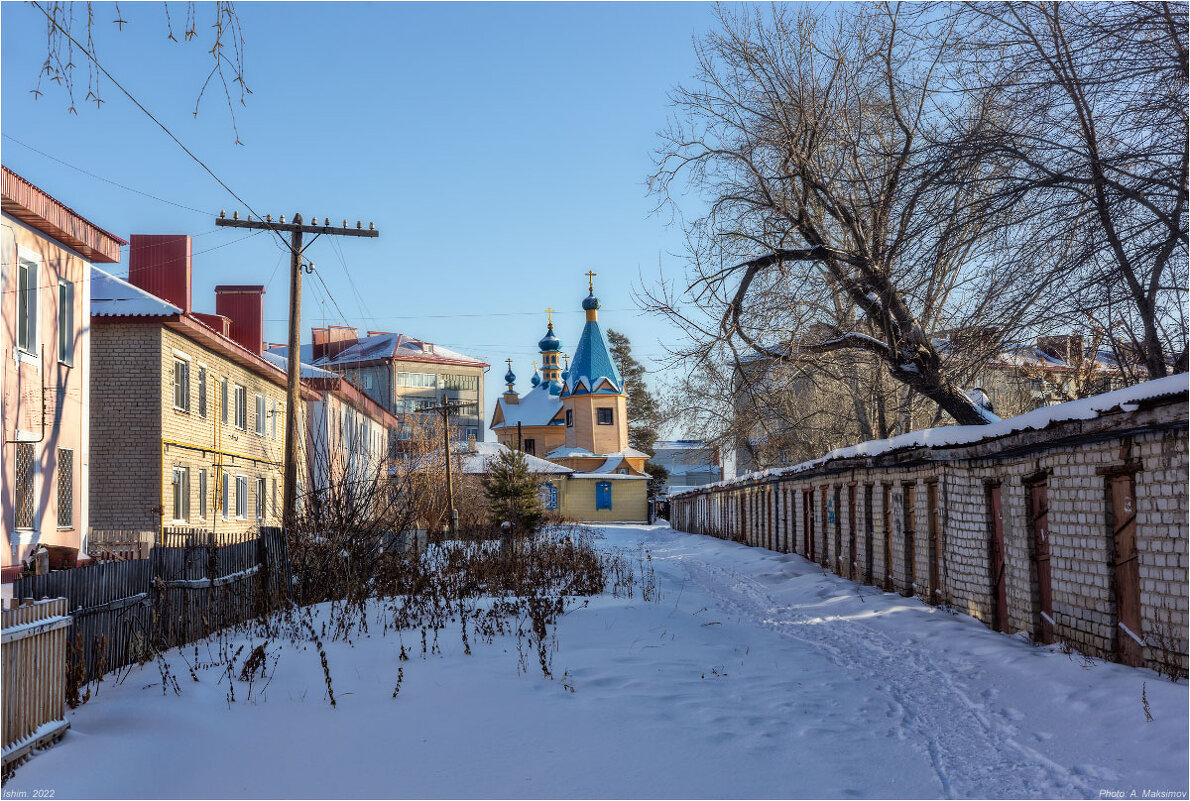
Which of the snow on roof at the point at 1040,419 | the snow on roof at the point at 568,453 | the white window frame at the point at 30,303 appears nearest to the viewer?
the snow on roof at the point at 1040,419

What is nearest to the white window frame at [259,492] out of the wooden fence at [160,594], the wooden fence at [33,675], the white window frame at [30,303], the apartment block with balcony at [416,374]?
the white window frame at [30,303]

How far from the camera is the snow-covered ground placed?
580cm

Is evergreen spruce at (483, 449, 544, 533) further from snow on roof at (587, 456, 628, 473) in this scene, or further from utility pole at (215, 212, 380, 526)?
snow on roof at (587, 456, 628, 473)

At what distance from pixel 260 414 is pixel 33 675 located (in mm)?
24071

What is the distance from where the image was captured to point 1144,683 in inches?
296

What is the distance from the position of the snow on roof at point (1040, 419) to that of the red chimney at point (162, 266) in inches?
595

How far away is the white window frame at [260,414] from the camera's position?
2878 centimetres

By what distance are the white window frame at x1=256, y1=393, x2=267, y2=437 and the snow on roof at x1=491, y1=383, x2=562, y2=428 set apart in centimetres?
4201

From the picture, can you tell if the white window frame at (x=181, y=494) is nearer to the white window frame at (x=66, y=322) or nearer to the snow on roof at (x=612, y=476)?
the white window frame at (x=66, y=322)

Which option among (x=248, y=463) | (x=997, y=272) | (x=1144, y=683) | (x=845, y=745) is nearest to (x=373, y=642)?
(x=845, y=745)

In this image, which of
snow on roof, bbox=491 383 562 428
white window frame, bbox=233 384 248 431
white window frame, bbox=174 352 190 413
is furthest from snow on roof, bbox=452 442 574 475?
white window frame, bbox=174 352 190 413

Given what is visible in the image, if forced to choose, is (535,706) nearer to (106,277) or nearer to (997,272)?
(997,272)

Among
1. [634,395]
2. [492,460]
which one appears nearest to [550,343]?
[634,395]

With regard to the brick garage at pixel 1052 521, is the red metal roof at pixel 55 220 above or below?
above
